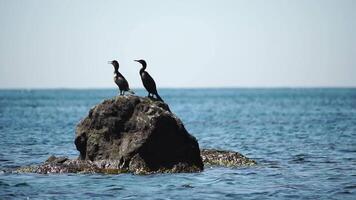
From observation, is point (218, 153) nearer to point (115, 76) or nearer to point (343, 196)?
point (115, 76)

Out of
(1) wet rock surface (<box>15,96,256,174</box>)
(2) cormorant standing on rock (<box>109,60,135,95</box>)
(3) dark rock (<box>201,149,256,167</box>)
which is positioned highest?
(2) cormorant standing on rock (<box>109,60,135,95</box>)

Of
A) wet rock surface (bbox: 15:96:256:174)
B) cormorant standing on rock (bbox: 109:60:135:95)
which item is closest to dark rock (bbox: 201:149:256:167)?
wet rock surface (bbox: 15:96:256:174)

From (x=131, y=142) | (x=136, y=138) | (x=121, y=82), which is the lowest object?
(x=131, y=142)

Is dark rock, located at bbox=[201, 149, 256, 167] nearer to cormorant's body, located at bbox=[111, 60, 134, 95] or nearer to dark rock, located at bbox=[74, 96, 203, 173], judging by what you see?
dark rock, located at bbox=[74, 96, 203, 173]

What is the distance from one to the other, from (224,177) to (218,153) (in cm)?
527

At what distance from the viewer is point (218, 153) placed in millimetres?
27859

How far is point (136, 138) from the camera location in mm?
22984

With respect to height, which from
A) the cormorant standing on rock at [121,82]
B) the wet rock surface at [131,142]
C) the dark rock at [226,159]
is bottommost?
the dark rock at [226,159]

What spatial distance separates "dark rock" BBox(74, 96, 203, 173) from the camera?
22938 mm

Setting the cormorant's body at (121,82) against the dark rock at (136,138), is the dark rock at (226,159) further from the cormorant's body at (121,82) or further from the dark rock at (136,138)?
the cormorant's body at (121,82)

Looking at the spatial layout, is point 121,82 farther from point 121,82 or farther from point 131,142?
point 131,142

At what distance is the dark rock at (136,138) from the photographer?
903 inches

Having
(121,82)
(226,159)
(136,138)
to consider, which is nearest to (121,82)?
(121,82)

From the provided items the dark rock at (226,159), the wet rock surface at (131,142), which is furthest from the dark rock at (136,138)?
the dark rock at (226,159)
